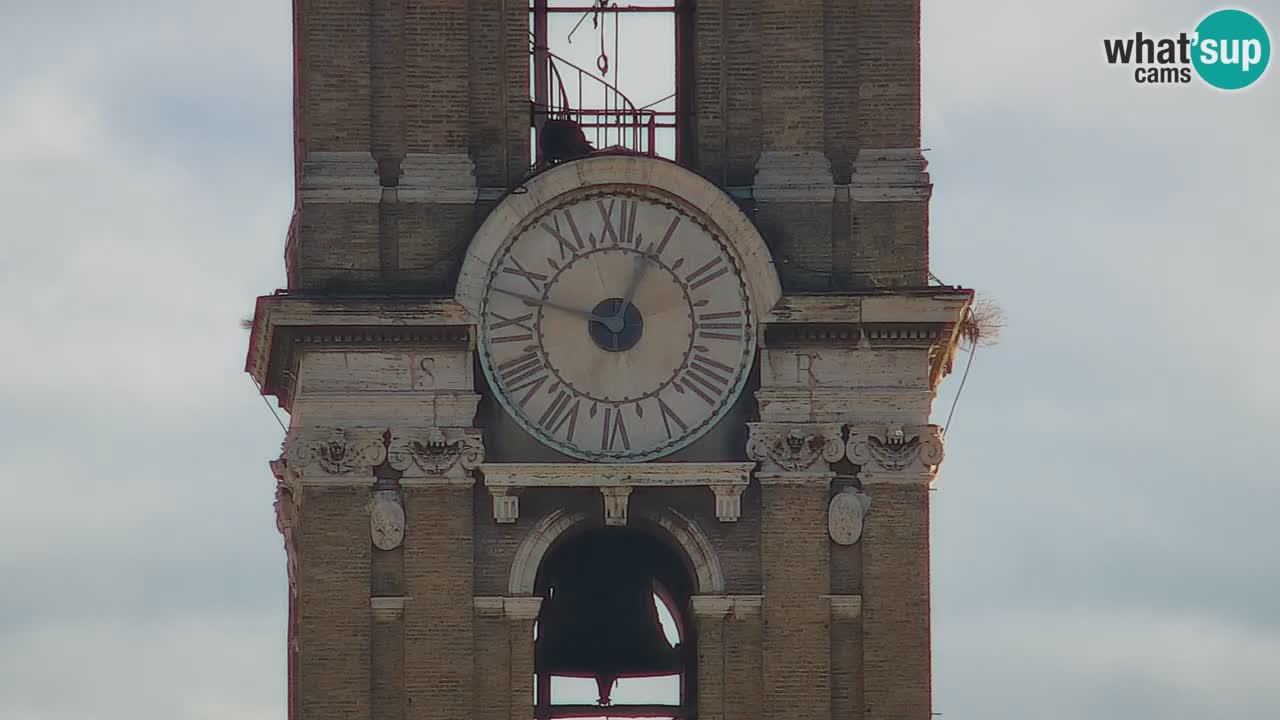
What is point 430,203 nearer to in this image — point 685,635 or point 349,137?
point 349,137

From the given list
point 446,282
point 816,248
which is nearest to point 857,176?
point 816,248

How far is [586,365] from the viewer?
58094 mm

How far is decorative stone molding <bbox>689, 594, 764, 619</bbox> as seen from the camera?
57656 millimetres

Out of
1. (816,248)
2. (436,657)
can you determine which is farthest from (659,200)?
(436,657)

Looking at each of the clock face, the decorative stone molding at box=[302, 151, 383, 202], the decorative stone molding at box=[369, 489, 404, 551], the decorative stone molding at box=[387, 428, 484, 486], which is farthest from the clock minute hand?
the decorative stone molding at box=[369, 489, 404, 551]

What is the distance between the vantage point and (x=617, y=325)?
58.1 metres

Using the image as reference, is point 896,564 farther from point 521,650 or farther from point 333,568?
point 333,568

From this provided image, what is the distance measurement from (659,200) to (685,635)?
16.7ft

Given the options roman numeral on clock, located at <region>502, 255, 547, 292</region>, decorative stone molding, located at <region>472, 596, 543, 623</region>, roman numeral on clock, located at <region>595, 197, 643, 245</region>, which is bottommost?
decorative stone molding, located at <region>472, 596, 543, 623</region>

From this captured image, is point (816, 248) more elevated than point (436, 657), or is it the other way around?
point (816, 248)

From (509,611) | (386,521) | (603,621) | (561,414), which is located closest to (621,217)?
(561,414)

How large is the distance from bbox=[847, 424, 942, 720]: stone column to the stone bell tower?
0.03m

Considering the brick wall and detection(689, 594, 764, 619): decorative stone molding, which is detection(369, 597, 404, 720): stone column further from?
detection(689, 594, 764, 619): decorative stone molding

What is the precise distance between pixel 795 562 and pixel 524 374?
349cm
